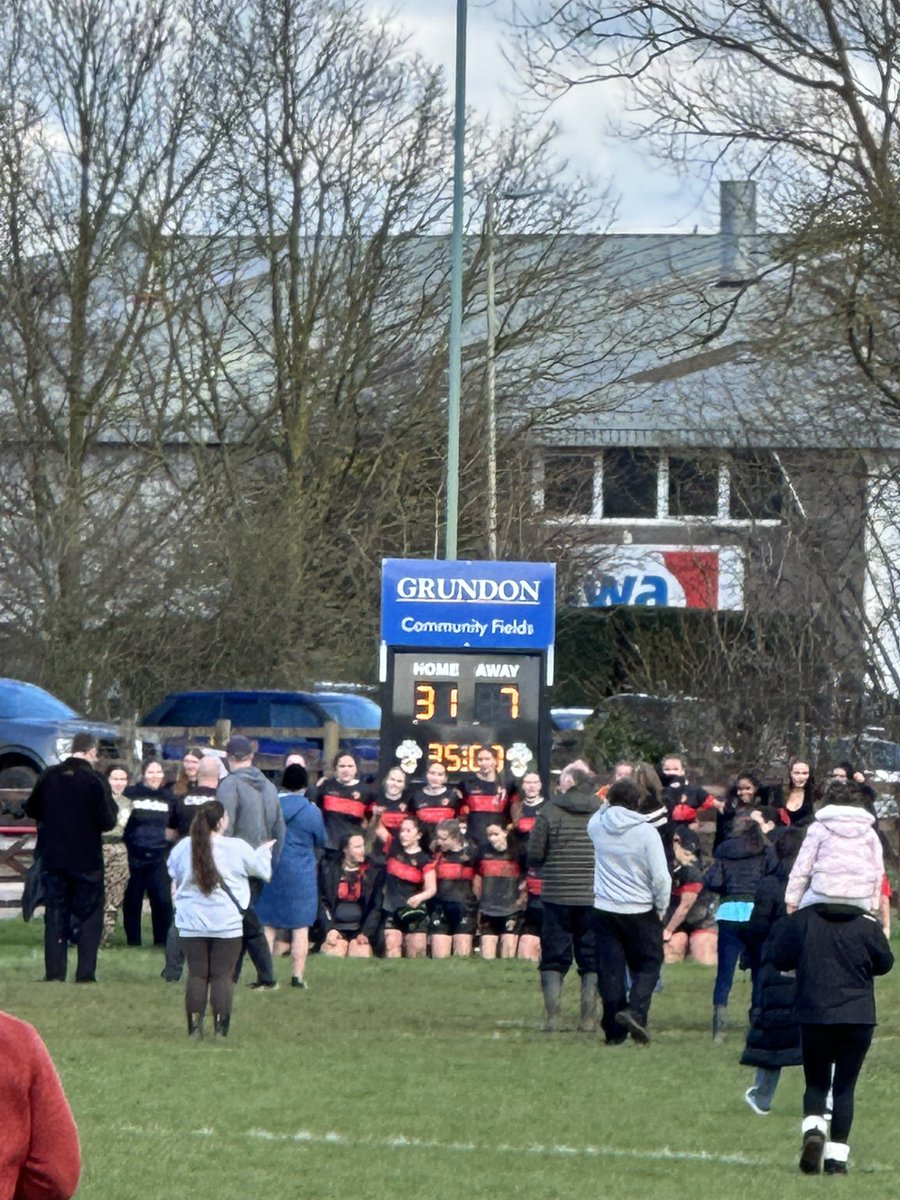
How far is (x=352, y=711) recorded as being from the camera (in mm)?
31750

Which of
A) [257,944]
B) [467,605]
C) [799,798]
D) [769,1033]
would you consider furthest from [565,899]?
[467,605]

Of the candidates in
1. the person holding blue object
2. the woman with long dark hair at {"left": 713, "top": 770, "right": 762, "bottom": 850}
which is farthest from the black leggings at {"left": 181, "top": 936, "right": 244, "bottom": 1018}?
the woman with long dark hair at {"left": 713, "top": 770, "right": 762, "bottom": 850}

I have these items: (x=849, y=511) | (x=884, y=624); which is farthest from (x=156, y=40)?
(x=884, y=624)

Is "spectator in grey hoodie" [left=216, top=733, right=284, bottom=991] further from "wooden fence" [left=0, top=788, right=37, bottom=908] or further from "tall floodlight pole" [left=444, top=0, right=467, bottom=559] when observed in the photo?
"tall floodlight pole" [left=444, top=0, right=467, bottom=559]

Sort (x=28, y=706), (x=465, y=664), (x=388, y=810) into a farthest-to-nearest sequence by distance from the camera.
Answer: (x=28, y=706)
(x=465, y=664)
(x=388, y=810)

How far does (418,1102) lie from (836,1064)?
8.37 feet

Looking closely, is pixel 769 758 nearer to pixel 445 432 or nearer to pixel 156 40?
pixel 445 432

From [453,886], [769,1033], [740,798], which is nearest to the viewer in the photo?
[769,1033]

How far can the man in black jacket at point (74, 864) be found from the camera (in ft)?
57.6

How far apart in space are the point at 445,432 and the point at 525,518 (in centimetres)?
260

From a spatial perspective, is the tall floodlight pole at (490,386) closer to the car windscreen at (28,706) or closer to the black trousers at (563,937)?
the car windscreen at (28,706)

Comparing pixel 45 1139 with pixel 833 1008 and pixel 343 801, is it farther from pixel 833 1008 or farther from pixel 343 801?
pixel 343 801

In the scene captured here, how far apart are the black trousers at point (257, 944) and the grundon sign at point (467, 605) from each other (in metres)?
7.03

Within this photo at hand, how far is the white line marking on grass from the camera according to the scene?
9992mm
